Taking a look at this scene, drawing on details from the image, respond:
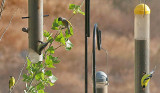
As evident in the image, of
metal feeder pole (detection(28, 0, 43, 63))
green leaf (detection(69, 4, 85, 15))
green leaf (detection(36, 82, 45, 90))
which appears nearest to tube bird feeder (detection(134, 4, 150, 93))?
green leaf (detection(69, 4, 85, 15))

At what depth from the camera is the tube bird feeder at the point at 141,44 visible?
239 cm

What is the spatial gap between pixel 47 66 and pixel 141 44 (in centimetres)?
66

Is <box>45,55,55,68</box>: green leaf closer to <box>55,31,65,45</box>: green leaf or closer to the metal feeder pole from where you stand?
<box>55,31,65,45</box>: green leaf

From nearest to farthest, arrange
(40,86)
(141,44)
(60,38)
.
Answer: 1. (60,38)
2. (40,86)
3. (141,44)

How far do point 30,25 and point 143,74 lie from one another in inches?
33.3

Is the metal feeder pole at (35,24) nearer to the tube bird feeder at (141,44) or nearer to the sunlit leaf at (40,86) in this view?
the sunlit leaf at (40,86)

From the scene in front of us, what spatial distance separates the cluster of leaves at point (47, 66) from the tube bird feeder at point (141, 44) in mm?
507

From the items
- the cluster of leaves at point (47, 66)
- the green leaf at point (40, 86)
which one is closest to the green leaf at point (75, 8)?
the cluster of leaves at point (47, 66)

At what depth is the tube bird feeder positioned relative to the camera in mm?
2393

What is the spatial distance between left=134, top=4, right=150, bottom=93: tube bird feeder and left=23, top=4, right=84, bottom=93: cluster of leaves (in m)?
0.51

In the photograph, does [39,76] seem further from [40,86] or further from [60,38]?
[60,38]

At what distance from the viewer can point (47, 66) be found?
2221 mm

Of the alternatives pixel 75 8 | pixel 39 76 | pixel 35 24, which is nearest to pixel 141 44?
pixel 75 8

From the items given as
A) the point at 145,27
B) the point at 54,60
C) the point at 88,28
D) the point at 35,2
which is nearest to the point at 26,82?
the point at 54,60
